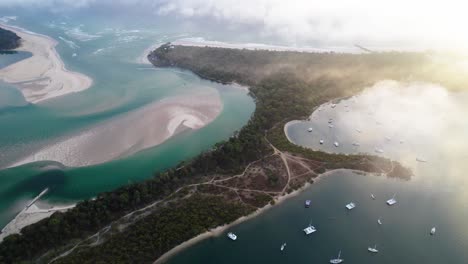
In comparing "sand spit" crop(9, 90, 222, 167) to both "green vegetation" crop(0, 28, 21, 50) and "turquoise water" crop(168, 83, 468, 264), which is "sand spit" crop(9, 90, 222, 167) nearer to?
"turquoise water" crop(168, 83, 468, 264)

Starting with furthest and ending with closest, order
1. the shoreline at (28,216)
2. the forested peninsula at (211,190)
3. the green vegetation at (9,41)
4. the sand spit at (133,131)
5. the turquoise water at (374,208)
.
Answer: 1. the green vegetation at (9,41)
2. the sand spit at (133,131)
3. the shoreline at (28,216)
4. the turquoise water at (374,208)
5. the forested peninsula at (211,190)

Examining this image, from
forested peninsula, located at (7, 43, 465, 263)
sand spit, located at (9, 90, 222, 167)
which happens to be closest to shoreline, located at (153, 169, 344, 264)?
forested peninsula, located at (7, 43, 465, 263)

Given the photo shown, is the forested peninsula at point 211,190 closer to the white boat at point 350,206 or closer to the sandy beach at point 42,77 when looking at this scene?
the white boat at point 350,206

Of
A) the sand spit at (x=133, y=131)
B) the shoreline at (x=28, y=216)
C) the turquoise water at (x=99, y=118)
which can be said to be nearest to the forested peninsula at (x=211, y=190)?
the shoreline at (x=28, y=216)

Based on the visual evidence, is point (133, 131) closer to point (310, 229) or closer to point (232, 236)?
point (232, 236)

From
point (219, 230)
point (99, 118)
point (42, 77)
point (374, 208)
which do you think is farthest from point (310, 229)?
point (42, 77)

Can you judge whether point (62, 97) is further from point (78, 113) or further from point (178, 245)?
point (178, 245)
